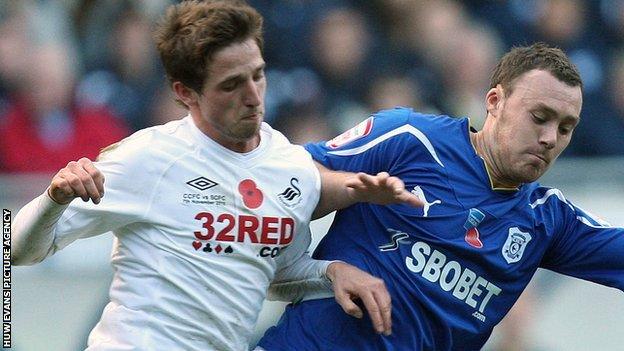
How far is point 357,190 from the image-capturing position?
429 centimetres

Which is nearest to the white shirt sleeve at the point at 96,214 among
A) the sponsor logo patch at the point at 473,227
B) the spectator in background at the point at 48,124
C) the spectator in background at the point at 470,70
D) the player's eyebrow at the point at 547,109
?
the sponsor logo patch at the point at 473,227

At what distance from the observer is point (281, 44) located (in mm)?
8594

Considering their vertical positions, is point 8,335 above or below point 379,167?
below

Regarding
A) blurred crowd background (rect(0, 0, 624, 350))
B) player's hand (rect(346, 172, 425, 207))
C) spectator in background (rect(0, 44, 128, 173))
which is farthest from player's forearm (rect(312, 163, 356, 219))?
spectator in background (rect(0, 44, 128, 173))

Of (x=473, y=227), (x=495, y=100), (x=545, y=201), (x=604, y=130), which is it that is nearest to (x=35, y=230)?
(x=473, y=227)

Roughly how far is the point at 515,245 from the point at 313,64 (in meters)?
4.01

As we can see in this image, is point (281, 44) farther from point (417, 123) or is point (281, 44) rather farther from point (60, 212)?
point (60, 212)

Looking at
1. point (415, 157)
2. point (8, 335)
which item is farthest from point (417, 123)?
point (8, 335)

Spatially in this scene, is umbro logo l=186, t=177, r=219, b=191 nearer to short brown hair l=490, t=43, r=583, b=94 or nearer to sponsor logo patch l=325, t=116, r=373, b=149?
sponsor logo patch l=325, t=116, r=373, b=149

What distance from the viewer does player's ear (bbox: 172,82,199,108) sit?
4.47m

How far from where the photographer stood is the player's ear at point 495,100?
4.83 m

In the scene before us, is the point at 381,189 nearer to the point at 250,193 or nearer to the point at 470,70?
the point at 250,193

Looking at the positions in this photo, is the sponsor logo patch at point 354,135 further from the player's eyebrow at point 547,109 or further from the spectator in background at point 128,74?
the spectator in background at point 128,74

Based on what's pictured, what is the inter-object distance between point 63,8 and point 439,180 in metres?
4.44
